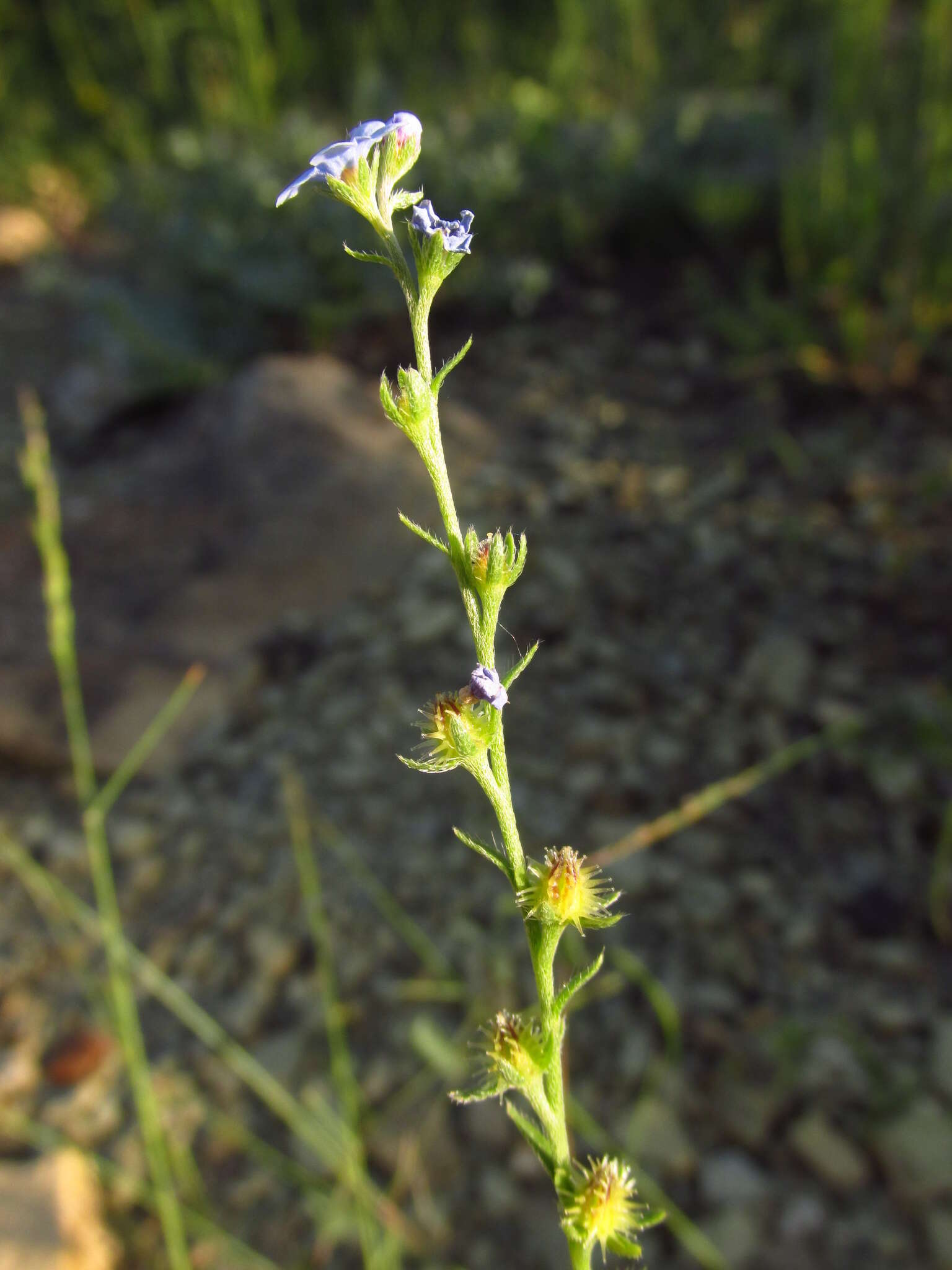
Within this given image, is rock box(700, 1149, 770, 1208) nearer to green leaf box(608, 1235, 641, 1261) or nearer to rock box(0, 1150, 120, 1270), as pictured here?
rock box(0, 1150, 120, 1270)

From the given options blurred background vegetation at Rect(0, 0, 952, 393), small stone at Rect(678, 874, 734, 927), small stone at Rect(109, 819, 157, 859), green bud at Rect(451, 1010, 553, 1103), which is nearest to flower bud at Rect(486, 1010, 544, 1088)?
green bud at Rect(451, 1010, 553, 1103)

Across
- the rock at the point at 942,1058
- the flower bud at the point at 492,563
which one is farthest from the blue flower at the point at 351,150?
the rock at the point at 942,1058

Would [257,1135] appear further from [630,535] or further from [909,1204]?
[630,535]

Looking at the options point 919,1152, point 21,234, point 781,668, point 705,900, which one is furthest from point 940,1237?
point 21,234

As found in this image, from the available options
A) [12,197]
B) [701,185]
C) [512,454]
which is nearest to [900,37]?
[701,185]

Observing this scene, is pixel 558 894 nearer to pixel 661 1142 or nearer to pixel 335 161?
pixel 335 161

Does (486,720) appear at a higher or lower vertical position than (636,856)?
lower
